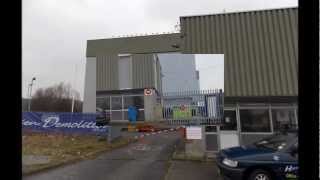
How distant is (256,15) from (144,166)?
567 centimetres

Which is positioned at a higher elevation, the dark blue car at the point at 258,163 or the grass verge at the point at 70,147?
the dark blue car at the point at 258,163

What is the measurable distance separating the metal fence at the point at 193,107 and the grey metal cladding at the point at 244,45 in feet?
2.08

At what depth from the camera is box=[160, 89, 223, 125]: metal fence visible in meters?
13.5

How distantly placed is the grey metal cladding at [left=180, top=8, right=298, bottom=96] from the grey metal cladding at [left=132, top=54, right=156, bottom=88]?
9.39 feet

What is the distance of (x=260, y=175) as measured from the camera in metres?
7.93

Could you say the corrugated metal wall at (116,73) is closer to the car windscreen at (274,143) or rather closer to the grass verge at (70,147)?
the grass verge at (70,147)

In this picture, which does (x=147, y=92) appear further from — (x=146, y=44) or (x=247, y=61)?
(x=146, y=44)

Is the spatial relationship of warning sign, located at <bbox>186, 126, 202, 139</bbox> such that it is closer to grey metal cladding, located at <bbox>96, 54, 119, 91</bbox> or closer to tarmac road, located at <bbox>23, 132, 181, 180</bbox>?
tarmac road, located at <bbox>23, 132, 181, 180</bbox>

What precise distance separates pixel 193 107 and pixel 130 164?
2.98m

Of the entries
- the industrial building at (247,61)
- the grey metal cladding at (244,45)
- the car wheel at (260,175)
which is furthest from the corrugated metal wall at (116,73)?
the car wheel at (260,175)

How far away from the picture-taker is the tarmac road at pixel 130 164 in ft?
35.0

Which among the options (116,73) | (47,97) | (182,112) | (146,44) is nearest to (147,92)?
(116,73)

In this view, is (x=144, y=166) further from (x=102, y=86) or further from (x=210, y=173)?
(x=102, y=86)

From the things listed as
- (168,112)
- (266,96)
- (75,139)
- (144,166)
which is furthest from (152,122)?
(75,139)
